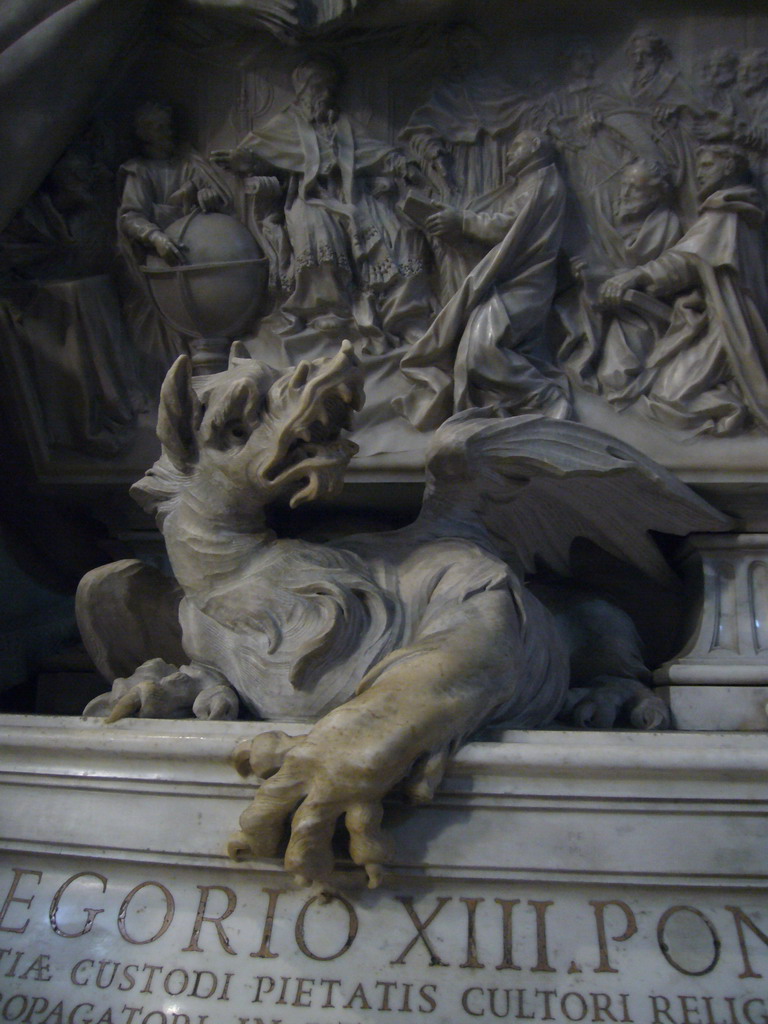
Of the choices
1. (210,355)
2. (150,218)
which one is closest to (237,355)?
(210,355)

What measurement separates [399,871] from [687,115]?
2544 mm

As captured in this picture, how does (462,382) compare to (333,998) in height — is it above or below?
above

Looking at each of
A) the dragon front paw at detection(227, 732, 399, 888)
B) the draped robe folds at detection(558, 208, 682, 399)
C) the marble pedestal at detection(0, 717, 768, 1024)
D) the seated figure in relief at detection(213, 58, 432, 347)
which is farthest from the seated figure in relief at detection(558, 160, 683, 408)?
the dragon front paw at detection(227, 732, 399, 888)

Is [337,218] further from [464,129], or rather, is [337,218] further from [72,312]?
[72,312]

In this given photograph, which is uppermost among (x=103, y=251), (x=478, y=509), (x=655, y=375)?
(x=103, y=251)

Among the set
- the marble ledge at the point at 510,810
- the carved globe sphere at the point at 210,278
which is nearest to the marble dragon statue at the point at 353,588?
the marble ledge at the point at 510,810

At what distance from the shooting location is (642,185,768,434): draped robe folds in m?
3.10

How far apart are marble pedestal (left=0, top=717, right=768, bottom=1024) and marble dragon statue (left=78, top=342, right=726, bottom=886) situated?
0.15m

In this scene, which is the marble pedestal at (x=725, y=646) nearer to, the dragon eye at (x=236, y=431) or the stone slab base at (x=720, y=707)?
the stone slab base at (x=720, y=707)

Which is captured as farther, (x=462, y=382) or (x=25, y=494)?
(x=25, y=494)

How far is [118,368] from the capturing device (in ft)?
11.7

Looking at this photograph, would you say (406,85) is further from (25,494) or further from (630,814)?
(630,814)

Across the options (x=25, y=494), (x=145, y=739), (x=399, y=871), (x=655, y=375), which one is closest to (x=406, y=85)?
(x=655, y=375)

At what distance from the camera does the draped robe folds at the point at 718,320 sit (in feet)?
10.2
